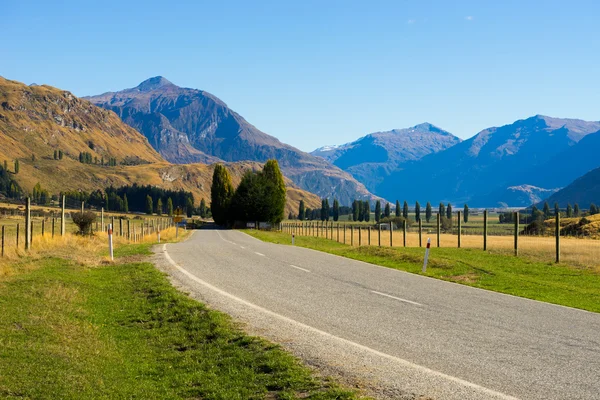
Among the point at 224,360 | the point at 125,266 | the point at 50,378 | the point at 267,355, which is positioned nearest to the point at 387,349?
the point at 267,355

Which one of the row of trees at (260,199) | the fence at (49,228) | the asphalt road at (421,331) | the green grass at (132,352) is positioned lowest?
the green grass at (132,352)

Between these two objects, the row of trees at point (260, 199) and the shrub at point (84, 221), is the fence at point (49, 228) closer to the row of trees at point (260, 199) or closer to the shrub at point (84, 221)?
the shrub at point (84, 221)

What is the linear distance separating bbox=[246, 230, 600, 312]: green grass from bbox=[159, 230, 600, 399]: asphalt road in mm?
1367

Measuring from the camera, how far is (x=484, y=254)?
29172 millimetres

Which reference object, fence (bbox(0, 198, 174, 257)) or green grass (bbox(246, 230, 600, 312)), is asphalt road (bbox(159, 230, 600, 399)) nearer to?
green grass (bbox(246, 230, 600, 312))

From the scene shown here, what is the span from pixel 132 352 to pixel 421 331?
5107 mm

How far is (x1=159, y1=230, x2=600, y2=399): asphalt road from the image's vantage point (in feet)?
24.4

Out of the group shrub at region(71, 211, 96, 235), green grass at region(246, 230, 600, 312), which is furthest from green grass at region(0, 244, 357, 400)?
shrub at region(71, 211, 96, 235)

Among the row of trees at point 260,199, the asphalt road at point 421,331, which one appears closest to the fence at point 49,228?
the asphalt road at point 421,331

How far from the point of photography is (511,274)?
843 inches

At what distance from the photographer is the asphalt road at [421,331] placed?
7438 millimetres

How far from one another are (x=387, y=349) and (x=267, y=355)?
195cm

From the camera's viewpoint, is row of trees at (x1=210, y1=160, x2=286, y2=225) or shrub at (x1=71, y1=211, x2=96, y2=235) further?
row of trees at (x1=210, y1=160, x2=286, y2=225)

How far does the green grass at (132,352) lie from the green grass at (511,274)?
29.4ft
